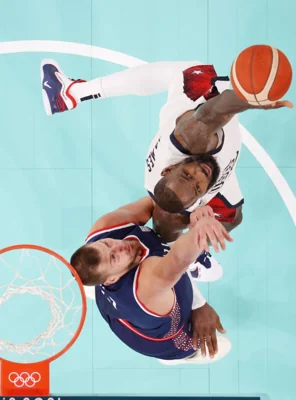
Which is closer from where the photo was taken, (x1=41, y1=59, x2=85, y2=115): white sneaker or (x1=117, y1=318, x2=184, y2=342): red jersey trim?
(x1=117, y1=318, x2=184, y2=342): red jersey trim

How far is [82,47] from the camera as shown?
4668 millimetres

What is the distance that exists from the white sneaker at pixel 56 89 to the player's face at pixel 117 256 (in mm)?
1390

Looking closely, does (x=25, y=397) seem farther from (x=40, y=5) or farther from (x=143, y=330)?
(x=40, y=5)

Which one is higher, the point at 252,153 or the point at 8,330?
the point at 252,153

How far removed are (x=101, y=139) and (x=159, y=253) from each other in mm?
1853

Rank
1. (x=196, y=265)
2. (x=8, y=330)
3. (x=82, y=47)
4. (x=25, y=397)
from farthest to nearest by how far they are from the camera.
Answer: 1. (x=82, y=47)
2. (x=8, y=330)
3. (x=196, y=265)
4. (x=25, y=397)

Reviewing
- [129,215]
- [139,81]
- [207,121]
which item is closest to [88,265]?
[129,215]

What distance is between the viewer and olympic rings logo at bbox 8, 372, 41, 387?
2.70 m

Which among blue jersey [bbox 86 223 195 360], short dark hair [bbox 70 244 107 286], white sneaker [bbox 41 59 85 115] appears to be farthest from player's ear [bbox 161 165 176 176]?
white sneaker [bbox 41 59 85 115]

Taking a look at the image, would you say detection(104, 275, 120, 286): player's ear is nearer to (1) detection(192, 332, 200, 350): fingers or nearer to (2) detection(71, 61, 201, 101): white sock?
(1) detection(192, 332, 200, 350): fingers

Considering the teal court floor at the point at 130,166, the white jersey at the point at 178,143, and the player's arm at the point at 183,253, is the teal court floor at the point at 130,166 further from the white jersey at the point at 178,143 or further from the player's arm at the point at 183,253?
the player's arm at the point at 183,253

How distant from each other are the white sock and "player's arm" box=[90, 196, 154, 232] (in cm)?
65

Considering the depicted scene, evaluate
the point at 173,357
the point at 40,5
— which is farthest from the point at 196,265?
the point at 40,5

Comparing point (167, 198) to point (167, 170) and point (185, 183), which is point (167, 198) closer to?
point (185, 183)
